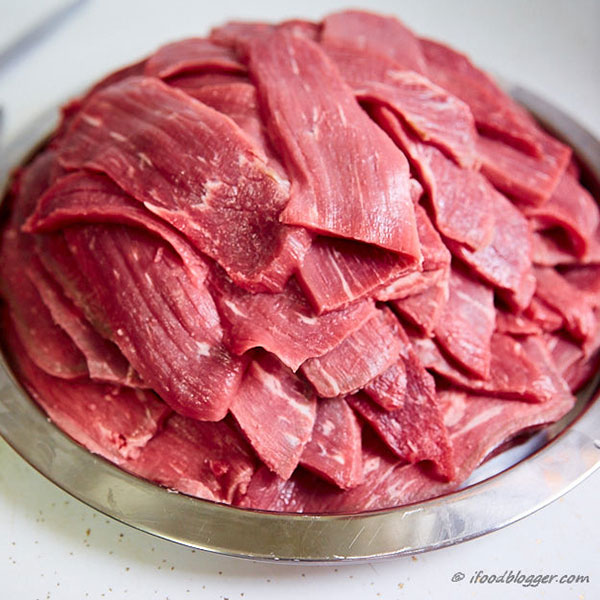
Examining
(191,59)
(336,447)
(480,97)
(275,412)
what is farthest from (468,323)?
(191,59)

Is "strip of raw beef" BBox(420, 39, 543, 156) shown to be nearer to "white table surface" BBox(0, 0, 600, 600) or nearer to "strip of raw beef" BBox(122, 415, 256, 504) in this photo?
"white table surface" BBox(0, 0, 600, 600)

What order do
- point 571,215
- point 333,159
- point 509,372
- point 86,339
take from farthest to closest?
point 571,215
point 509,372
point 86,339
point 333,159

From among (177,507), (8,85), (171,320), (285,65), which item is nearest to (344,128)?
(285,65)

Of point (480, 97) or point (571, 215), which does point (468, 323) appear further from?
point (480, 97)

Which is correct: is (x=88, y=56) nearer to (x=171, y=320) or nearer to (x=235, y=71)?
(x=235, y=71)

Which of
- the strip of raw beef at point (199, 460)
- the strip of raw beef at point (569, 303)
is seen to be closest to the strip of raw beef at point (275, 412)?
the strip of raw beef at point (199, 460)

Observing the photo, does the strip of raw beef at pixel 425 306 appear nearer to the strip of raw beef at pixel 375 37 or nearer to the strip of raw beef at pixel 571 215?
the strip of raw beef at pixel 571 215

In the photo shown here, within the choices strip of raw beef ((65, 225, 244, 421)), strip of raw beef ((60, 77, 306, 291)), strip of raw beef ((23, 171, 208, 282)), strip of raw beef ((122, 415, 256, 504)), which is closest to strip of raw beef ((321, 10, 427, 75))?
strip of raw beef ((60, 77, 306, 291))
